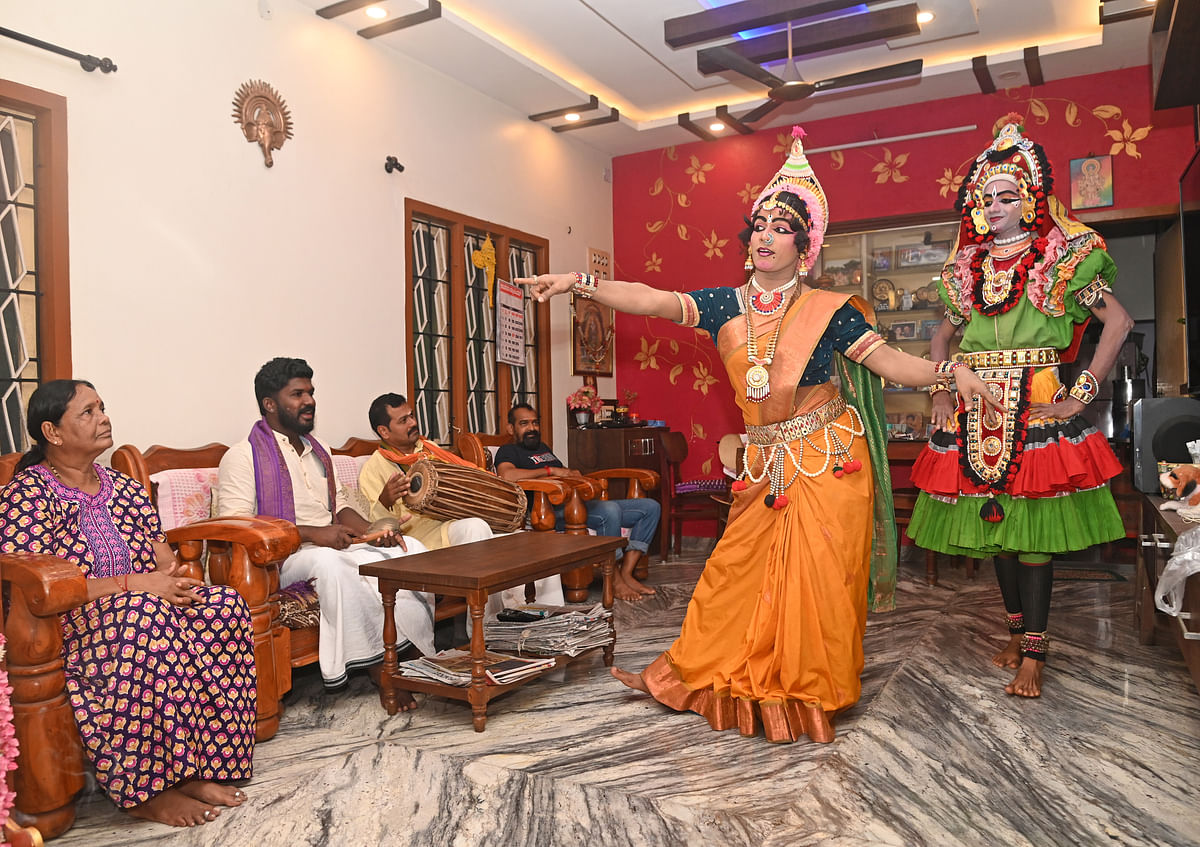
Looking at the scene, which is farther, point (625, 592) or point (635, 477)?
point (635, 477)

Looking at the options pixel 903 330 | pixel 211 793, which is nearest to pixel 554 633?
pixel 211 793

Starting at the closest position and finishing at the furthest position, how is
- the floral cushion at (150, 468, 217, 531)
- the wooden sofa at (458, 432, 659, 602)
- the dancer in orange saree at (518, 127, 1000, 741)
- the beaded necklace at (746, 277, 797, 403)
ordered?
the dancer in orange saree at (518, 127, 1000, 741)
the beaded necklace at (746, 277, 797, 403)
the floral cushion at (150, 468, 217, 531)
the wooden sofa at (458, 432, 659, 602)

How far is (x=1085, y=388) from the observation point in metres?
3.04

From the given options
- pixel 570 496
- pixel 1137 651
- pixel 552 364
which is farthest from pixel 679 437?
pixel 1137 651

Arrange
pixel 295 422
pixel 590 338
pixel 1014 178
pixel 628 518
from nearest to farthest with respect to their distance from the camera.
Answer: pixel 1014 178, pixel 295 422, pixel 628 518, pixel 590 338

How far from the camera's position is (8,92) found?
300 cm

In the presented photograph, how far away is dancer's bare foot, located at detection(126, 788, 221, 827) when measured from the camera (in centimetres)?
223

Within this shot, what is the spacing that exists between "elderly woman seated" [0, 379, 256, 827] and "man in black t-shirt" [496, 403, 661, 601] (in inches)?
94.0

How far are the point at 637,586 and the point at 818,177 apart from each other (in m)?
3.34

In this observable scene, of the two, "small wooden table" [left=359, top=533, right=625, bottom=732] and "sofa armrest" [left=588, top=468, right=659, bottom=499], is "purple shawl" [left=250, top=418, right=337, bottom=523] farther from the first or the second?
"sofa armrest" [left=588, top=468, right=659, bottom=499]

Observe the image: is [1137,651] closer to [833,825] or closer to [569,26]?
[833,825]

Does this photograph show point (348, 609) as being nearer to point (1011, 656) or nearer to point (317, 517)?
point (317, 517)

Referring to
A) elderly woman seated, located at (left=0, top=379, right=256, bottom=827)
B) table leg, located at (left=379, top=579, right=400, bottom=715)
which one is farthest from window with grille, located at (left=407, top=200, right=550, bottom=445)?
elderly woman seated, located at (left=0, top=379, right=256, bottom=827)

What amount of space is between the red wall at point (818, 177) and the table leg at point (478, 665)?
4070 millimetres
